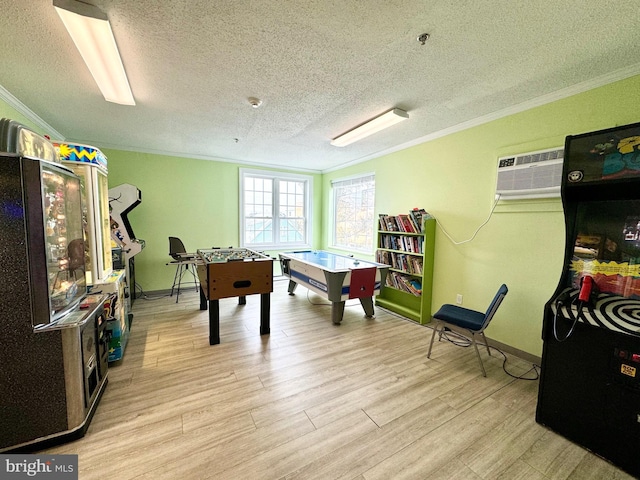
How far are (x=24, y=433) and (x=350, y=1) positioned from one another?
3024 mm

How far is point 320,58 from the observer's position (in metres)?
1.86

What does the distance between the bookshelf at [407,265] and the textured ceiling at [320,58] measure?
54.3 inches

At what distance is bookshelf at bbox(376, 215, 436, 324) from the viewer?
3316mm

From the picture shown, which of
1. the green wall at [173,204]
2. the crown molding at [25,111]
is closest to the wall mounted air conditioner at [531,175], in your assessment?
the green wall at [173,204]

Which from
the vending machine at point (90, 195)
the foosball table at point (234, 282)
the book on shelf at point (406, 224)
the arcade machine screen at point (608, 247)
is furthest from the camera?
the book on shelf at point (406, 224)

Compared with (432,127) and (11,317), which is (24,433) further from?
(432,127)

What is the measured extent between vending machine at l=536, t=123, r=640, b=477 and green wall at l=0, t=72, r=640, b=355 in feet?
2.30

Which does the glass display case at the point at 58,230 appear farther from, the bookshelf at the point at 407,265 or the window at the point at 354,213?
the window at the point at 354,213

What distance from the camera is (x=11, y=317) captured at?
1349 mm

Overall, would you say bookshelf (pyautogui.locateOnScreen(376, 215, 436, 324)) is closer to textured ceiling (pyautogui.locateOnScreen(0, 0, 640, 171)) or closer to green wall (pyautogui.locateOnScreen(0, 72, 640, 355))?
green wall (pyautogui.locateOnScreen(0, 72, 640, 355))

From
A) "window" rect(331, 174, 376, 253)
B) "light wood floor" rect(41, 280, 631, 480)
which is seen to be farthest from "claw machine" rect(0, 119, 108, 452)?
"window" rect(331, 174, 376, 253)

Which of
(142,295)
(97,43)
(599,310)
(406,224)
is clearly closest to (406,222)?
(406,224)

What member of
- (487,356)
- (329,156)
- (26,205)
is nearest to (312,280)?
(487,356)

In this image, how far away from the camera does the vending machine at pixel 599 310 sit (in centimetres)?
141
